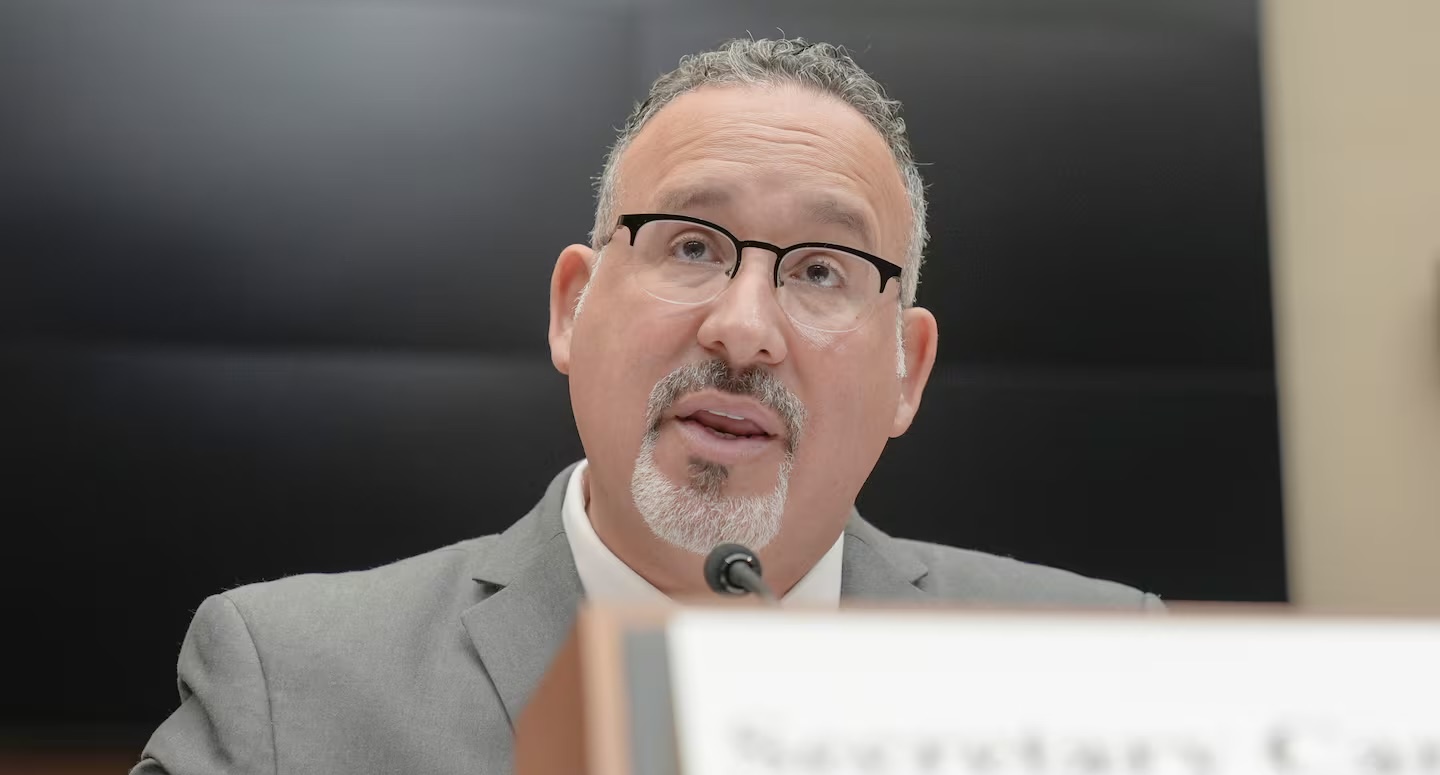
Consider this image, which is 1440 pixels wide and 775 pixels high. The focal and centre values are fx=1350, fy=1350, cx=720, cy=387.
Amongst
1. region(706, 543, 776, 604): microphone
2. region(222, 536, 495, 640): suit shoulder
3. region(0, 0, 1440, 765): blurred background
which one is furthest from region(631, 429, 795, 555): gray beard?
region(0, 0, 1440, 765): blurred background

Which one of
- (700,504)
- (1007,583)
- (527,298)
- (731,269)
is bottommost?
(1007,583)

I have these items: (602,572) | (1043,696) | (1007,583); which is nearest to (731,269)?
(602,572)

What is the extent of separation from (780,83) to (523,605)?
0.64m

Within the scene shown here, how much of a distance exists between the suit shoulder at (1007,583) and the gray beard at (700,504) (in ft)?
1.36

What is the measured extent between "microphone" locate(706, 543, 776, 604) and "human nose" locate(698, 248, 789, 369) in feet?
Result: 1.32

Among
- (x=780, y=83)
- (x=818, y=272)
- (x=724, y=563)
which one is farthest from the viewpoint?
(x=780, y=83)

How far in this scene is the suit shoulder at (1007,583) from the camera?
67.7 inches

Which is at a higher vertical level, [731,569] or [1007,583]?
[731,569]

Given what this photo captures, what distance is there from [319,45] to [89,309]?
1.92 ft

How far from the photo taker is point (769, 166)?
1403 mm

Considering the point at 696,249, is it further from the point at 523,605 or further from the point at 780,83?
the point at 523,605

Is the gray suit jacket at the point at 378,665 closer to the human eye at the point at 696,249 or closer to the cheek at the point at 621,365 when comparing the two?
the cheek at the point at 621,365

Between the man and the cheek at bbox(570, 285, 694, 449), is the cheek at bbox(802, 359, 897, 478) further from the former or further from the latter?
the cheek at bbox(570, 285, 694, 449)

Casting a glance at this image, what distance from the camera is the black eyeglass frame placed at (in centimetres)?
137
